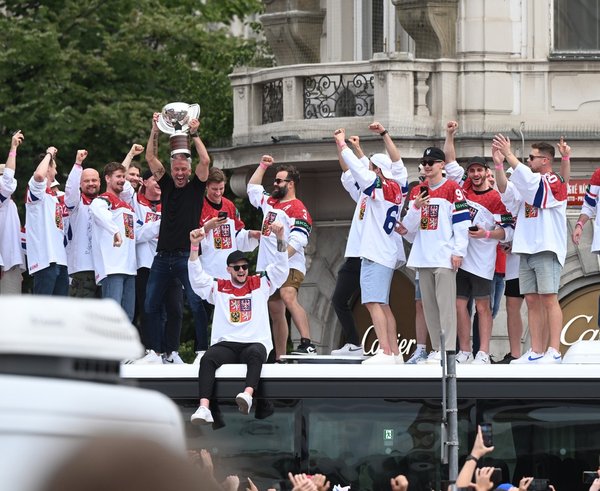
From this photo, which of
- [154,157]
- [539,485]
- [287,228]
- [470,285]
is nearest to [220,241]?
[287,228]

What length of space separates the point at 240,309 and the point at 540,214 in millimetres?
2651

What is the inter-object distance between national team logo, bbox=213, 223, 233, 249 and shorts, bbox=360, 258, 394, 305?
131 centimetres

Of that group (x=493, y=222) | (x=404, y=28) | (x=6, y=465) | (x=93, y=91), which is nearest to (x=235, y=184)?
(x=404, y=28)

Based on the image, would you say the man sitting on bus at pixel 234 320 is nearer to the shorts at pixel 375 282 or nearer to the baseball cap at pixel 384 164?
the shorts at pixel 375 282

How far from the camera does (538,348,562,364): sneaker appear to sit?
13.8 m

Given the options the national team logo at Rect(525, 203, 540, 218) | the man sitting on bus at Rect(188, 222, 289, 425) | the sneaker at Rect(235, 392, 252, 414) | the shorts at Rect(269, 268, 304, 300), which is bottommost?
the sneaker at Rect(235, 392, 252, 414)

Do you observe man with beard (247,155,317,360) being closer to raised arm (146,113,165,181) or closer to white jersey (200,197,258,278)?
white jersey (200,197,258,278)

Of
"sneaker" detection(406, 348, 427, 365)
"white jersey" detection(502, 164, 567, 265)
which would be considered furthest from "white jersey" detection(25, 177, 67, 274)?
"white jersey" detection(502, 164, 567, 265)

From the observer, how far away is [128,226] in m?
15.8

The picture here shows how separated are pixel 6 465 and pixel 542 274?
1163cm

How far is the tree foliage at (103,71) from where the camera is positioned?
2822 centimetres

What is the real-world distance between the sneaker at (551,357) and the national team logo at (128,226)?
388cm

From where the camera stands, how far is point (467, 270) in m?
15.2

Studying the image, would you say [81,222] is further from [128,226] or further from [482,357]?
[482,357]
